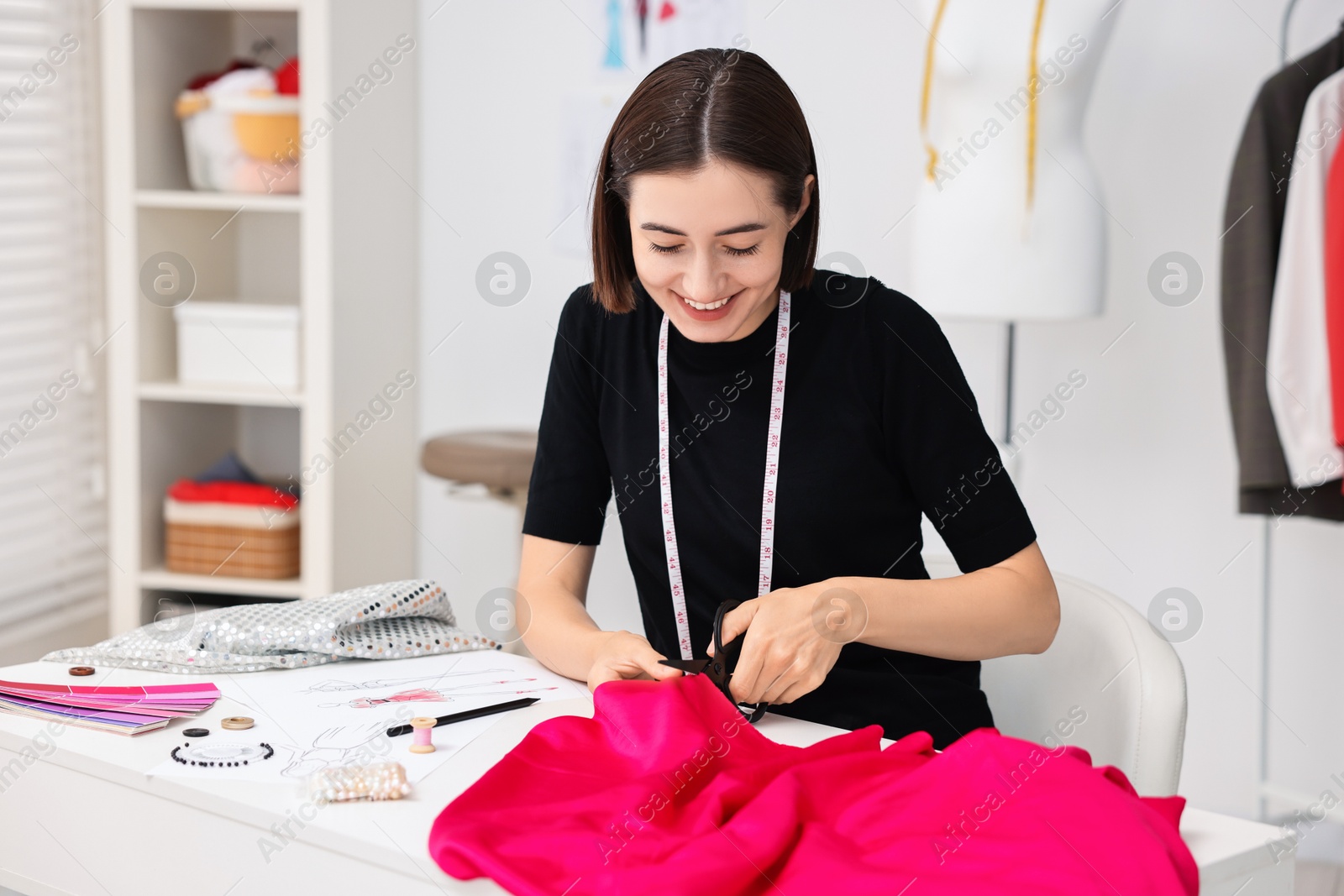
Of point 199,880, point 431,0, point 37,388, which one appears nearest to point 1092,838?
point 199,880

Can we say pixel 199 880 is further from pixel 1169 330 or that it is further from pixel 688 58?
pixel 1169 330

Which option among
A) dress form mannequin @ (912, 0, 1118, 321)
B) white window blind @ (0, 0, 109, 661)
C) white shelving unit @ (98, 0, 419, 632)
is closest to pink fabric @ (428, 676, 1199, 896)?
dress form mannequin @ (912, 0, 1118, 321)

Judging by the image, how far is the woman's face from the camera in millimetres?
1241

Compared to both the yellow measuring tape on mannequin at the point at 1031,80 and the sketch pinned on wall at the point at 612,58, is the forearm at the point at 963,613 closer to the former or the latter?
the yellow measuring tape on mannequin at the point at 1031,80

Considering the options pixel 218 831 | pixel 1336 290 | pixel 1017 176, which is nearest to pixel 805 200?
pixel 218 831

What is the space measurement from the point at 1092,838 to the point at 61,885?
0.83 meters

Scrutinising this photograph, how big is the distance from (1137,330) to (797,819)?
2214 millimetres

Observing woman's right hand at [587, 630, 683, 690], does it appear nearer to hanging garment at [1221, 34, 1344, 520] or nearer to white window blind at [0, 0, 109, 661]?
hanging garment at [1221, 34, 1344, 520]

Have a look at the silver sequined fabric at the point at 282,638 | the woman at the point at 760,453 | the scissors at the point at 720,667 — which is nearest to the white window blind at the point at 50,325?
the silver sequined fabric at the point at 282,638

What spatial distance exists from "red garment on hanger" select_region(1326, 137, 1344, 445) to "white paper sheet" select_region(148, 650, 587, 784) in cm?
167

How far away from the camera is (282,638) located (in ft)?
4.23

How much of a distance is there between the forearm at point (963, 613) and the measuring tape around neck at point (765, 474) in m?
0.17

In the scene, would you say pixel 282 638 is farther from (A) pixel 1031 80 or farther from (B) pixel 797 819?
(A) pixel 1031 80

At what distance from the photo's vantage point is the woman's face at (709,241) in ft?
4.07
